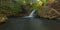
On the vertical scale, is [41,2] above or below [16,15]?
above

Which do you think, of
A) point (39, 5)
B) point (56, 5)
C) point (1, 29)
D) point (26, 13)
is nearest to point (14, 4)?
point (26, 13)

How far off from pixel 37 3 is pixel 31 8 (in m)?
0.53

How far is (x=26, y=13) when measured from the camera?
35.4 feet

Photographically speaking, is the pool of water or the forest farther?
the forest

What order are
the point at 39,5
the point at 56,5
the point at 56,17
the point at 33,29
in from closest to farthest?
the point at 33,29 → the point at 56,17 → the point at 56,5 → the point at 39,5

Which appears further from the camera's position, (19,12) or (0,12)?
(19,12)

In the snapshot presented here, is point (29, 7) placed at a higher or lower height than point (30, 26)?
higher

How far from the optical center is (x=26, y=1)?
10.9 meters

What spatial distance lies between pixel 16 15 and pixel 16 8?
0.46 meters

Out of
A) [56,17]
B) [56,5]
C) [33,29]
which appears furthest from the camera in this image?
[56,5]

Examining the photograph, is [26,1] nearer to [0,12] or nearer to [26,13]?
[26,13]

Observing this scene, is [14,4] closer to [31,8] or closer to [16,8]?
[16,8]

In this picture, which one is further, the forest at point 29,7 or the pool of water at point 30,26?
the forest at point 29,7

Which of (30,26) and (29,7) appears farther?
(29,7)
